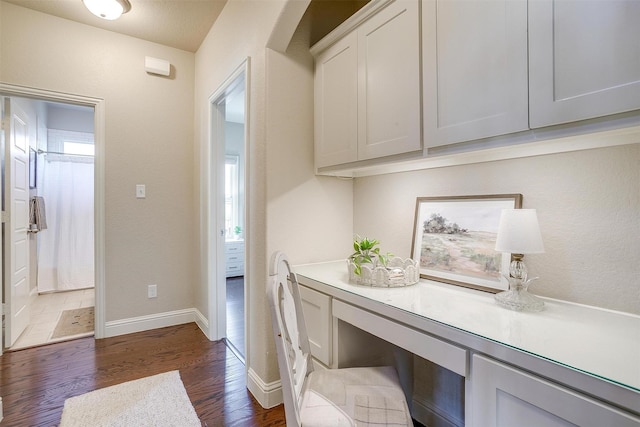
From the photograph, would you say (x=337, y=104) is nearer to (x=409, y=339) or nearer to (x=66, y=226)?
(x=409, y=339)

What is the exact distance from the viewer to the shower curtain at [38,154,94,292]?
4.26 metres

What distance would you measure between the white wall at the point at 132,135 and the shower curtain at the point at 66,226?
7.64 feet

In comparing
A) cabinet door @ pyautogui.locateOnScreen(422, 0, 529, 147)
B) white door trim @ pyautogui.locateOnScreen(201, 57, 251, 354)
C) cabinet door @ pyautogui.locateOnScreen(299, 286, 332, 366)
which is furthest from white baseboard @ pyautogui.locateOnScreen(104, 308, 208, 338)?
cabinet door @ pyautogui.locateOnScreen(422, 0, 529, 147)

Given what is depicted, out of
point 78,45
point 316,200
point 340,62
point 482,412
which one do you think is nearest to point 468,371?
point 482,412

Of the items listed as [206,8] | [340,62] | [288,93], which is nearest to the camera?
[340,62]

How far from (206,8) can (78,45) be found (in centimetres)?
123

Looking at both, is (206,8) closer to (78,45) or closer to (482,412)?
(78,45)

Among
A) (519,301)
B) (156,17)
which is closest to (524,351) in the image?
(519,301)

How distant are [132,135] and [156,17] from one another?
3.43 ft

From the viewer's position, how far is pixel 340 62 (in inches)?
67.4

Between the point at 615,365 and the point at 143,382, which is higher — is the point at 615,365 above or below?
above

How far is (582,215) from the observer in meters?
1.09

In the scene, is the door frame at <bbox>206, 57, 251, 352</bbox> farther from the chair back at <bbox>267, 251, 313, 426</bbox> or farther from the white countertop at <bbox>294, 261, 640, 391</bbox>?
the white countertop at <bbox>294, 261, 640, 391</bbox>

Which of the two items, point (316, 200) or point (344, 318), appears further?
point (316, 200)
